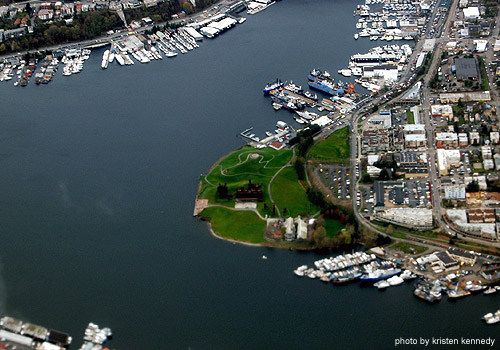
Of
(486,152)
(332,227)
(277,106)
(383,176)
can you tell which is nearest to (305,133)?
(277,106)

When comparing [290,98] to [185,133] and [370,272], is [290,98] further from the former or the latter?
[370,272]

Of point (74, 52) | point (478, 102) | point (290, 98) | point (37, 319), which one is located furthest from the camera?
point (74, 52)

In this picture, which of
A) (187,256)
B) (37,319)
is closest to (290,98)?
(187,256)

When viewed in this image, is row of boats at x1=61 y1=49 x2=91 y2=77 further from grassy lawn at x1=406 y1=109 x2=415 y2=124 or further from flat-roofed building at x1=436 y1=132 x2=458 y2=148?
flat-roofed building at x1=436 y1=132 x2=458 y2=148

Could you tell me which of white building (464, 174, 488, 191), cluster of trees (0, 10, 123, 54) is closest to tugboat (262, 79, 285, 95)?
white building (464, 174, 488, 191)

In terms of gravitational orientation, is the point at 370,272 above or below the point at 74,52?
below
